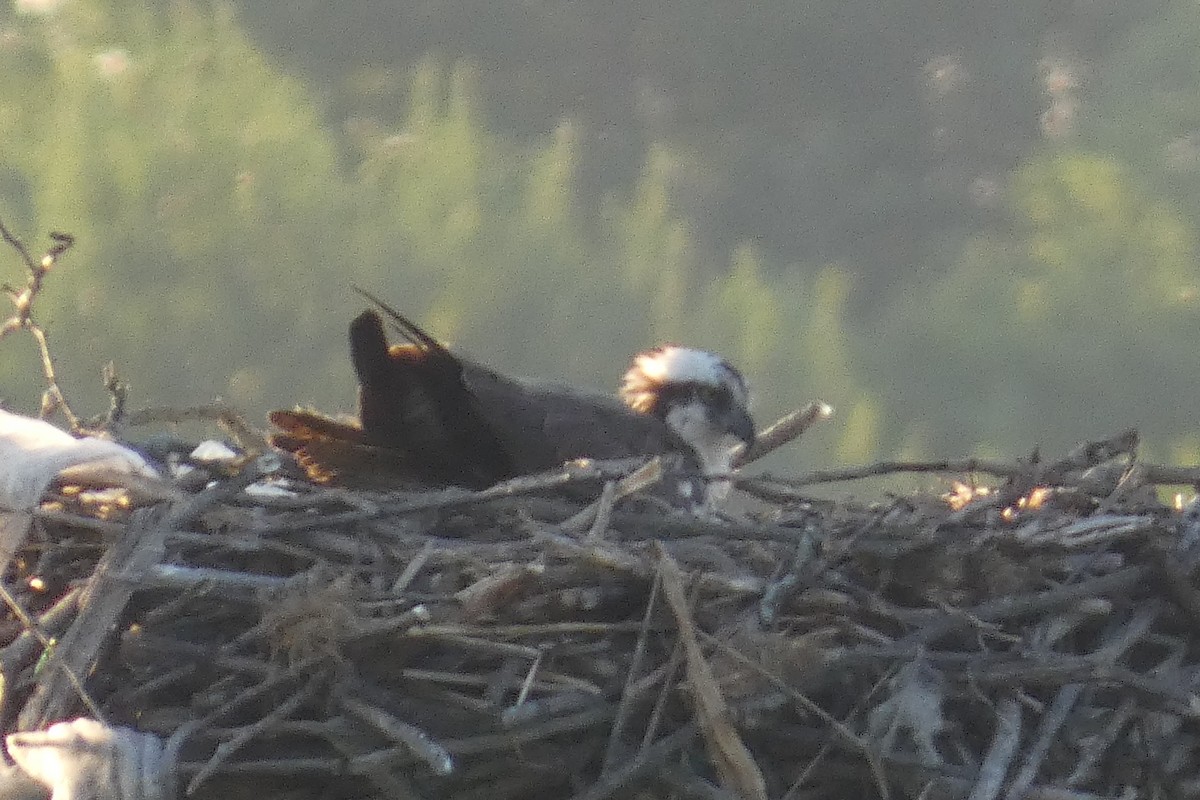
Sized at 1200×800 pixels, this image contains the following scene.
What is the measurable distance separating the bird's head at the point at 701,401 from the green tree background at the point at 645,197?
23 centimetres

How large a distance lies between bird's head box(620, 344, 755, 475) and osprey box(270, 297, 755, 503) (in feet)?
1.24

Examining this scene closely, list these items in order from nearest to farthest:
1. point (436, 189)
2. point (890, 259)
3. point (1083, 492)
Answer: point (1083, 492) → point (436, 189) → point (890, 259)

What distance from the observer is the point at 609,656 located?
2092 mm

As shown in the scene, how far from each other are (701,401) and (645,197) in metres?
0.69

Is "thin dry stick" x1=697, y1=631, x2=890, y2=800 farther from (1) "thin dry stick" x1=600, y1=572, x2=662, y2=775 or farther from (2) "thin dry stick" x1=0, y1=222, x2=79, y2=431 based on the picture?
(2) "thin dry stick" x1=0, y1=222, x2=79, y2=431

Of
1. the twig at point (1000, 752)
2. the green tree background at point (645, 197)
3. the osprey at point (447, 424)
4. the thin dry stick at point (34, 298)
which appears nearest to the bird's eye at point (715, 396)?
the green tree background at point (645, 197)

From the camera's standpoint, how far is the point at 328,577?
2.16 m

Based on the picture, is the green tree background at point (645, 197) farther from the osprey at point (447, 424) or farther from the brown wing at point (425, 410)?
the brown wing at point (425, 410)

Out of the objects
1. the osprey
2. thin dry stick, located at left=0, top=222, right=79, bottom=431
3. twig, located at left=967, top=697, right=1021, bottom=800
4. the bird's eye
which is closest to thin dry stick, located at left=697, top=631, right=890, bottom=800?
twig, located at left=967, top=697, right=1021, bottom=800

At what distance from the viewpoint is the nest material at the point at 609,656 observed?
2.00m

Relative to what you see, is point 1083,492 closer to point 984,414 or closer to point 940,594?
point 940,594

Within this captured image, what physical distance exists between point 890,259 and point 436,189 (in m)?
1.27

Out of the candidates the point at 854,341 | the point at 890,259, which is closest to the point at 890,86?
the point at 890,259

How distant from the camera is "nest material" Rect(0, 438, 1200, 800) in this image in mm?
2004
